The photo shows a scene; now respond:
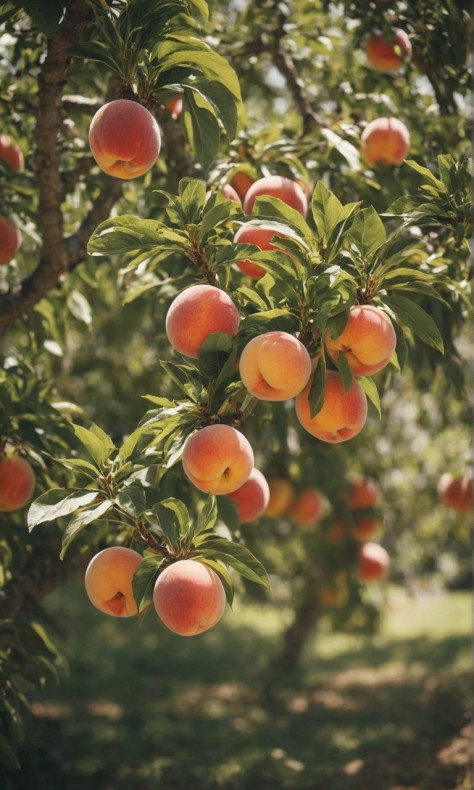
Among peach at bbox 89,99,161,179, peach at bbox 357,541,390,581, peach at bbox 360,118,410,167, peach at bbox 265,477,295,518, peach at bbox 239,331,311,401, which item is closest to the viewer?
peach at bbox 239,331,311,401

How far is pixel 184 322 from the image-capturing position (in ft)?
5.52

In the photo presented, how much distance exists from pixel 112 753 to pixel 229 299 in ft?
9.45

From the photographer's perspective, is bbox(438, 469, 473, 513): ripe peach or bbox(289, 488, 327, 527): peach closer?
bbox(438, 469, 473, 513): ripe peach

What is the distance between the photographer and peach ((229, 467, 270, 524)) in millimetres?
2148

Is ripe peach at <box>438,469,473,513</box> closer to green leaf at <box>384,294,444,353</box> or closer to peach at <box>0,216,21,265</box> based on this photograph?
green leaf at <box>384,294,444,353</box>

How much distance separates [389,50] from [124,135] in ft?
4.65

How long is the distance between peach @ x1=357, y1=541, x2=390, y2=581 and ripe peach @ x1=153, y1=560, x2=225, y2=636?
3.02 m

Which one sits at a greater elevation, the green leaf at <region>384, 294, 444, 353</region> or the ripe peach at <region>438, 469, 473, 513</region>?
the green leaf at <region>384, 294, 444, 353</region>

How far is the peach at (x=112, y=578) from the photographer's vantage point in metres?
1.70

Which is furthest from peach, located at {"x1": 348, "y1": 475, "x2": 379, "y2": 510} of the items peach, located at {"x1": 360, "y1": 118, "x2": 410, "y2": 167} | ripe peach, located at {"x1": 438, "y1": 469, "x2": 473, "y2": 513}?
peach, located at {"x1": 360, "y1": 118, "x2": 410, "y2": 167}

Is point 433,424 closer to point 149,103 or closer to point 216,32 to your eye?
point 216,32

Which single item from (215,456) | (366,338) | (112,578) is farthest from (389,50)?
(112,578)

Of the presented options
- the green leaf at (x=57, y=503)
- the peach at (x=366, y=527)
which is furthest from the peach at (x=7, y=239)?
the peach at (x=366, y=527)

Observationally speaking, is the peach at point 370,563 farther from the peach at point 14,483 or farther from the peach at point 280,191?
the peach at point 280,191
